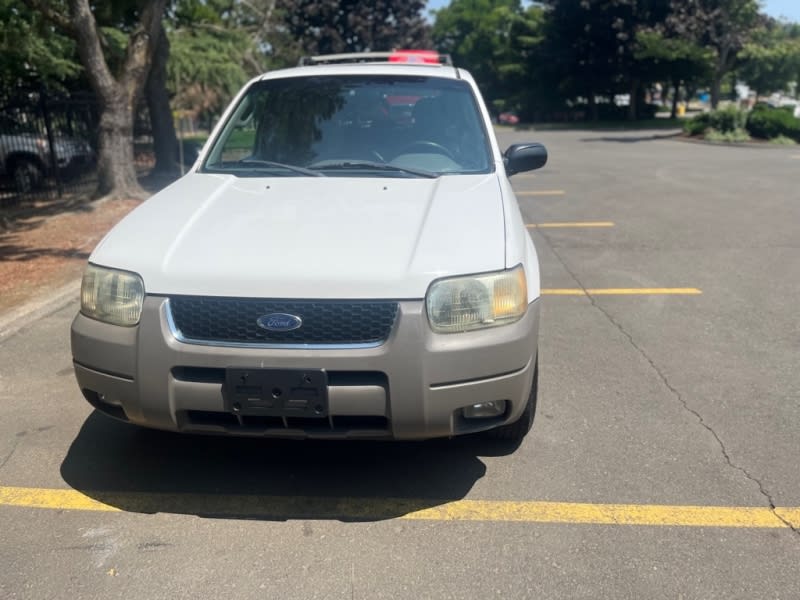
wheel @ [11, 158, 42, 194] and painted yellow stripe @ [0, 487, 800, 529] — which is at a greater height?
wheel @ [11, 158, 42, 194]

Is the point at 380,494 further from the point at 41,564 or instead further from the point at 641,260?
the point at 641,260

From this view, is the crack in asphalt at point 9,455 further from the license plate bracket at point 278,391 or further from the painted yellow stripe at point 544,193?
the painted yellow stripe at point 544,193

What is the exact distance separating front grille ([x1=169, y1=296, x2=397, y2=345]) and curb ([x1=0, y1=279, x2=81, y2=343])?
330cm

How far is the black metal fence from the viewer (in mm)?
12289

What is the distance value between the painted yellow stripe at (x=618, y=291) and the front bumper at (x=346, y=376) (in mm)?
3577

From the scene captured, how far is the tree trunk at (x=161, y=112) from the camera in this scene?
14492mm

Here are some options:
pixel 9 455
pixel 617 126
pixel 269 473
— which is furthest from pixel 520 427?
pixel 617 126

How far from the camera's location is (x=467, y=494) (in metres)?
3.34

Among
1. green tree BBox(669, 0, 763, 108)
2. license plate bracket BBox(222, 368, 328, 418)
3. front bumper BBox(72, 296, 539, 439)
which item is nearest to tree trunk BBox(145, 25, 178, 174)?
front bumper BBox(72, 296, 539, 439)

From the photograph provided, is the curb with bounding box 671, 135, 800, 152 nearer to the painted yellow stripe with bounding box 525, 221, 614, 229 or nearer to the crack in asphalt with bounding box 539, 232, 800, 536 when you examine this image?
the painted yellow stripe with bounding box 525, 221, 614, 229

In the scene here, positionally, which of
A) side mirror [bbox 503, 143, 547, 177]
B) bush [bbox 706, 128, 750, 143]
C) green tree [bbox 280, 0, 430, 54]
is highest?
green tree [bbox 280, 0, 430, 54]

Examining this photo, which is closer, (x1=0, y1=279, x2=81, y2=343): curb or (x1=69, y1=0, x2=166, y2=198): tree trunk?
(x1=0, y1=279, x2=81, y2=343): curb

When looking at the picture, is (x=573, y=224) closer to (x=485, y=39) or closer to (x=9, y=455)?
(x=9, y=455)

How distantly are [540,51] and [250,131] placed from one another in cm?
4416
